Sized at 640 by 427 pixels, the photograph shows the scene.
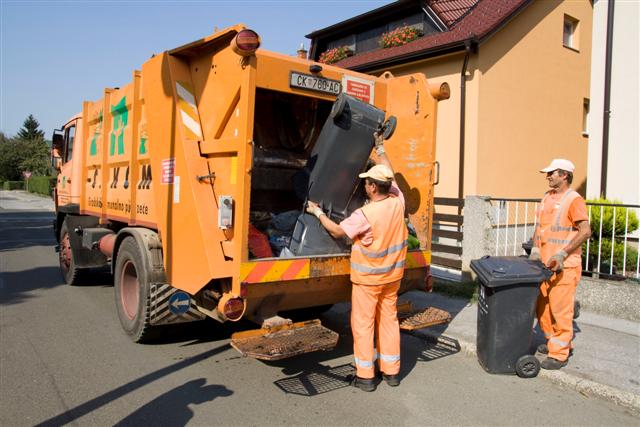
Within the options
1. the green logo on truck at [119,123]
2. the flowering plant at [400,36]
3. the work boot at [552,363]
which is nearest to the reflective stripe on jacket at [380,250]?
the work boot at [552,363]

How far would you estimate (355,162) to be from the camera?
4020 millimetres

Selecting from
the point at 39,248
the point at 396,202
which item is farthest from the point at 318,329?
the point at 39,248

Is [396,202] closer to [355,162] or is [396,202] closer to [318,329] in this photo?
[355,162]

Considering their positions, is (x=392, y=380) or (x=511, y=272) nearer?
(x=392, y=380)

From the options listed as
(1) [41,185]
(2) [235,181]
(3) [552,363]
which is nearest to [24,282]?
(2) [235,181]

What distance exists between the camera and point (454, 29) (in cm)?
1082

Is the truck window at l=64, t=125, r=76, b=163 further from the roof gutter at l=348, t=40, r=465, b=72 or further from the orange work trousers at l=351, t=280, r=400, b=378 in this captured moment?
the roof gutter at l=348, t=40, r=465, b=72

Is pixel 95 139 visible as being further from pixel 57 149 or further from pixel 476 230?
pixel 476 230

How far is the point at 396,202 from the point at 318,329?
1118 mm

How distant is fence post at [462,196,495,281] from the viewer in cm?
697

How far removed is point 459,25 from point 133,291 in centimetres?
903

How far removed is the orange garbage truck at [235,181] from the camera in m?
3.55

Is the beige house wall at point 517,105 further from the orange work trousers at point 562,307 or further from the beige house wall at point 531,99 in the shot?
the orange work trousers at point 562,307

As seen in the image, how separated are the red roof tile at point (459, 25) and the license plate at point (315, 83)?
611 centimetres
